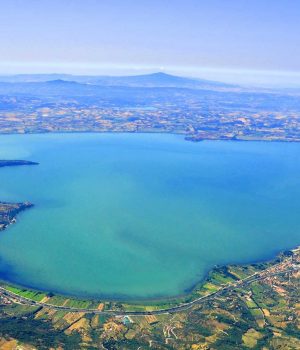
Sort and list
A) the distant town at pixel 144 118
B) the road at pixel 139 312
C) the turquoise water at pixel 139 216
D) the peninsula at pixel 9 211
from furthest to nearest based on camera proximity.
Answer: the distant town at pixel 144 118 → the peninsula at pixel 9 211 → the turquoise water at pixel 139 216 → the road at pixel 139 312

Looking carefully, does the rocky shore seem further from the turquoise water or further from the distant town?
the distant town

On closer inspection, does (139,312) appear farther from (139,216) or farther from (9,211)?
(9,211)

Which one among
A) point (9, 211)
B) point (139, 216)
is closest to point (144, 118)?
point (139, 216)

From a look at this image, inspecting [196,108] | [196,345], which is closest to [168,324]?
[196,345]

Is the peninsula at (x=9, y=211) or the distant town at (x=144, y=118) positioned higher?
the distant town at (x=144, y=118)

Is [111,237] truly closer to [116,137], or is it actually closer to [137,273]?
[137,273]

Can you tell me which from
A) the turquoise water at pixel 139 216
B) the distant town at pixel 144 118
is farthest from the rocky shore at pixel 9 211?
the distant town at pixel 144 118

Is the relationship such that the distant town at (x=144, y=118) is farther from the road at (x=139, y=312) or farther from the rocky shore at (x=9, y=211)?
the road at (x=139, y=312)

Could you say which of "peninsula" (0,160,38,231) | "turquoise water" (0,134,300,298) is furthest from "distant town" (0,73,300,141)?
"peninsula" (0,160,38,231)
